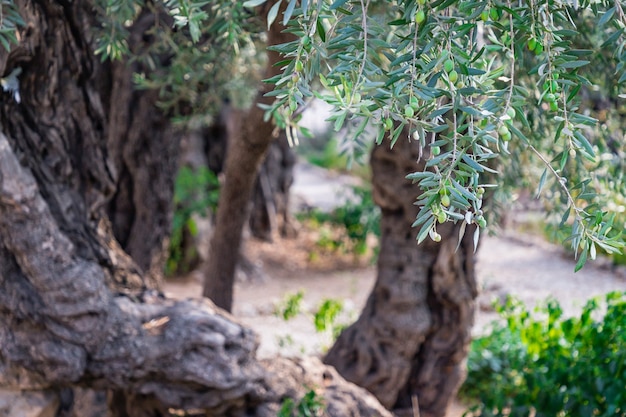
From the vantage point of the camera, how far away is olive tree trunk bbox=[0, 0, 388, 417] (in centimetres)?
275

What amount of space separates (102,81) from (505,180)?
2.41 meters

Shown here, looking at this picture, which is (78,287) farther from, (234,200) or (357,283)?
(357,283)

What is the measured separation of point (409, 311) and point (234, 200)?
126 centimetres

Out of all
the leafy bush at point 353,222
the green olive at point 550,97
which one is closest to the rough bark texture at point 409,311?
the green olive at point 550,97

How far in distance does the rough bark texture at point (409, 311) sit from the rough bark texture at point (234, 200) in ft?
2.27

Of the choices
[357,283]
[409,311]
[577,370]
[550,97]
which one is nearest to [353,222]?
[357,283]

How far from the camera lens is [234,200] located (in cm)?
451

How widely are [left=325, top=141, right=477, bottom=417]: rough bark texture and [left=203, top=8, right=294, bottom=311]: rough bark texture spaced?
0.69 m

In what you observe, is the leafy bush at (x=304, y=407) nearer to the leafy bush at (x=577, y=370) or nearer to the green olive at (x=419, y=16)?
the leafy bush at (x=577, y=370)

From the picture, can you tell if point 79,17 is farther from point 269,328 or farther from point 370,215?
point 370,215

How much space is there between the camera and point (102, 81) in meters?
4.38

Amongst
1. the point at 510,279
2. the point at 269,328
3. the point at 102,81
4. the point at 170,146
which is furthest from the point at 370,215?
the point at 102,81

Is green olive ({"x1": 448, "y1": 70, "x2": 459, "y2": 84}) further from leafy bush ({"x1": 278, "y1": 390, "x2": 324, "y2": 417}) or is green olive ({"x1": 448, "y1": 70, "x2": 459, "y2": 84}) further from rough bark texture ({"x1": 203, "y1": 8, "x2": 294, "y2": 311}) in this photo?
rough bark texture ({"x1": 203, "y1": 8, "x2": 294, "y2": 311})

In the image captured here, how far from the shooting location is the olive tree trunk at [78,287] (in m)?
2.75
